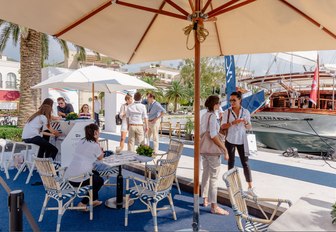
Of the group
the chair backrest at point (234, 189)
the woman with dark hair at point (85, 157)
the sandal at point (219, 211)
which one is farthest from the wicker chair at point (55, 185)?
the chair backrest at point (234, 189)

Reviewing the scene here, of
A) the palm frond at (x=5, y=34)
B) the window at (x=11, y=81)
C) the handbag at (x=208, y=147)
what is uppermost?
the window at (x=11, y=81)

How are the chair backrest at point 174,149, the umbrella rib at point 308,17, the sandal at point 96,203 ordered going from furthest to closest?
the chair backrest at point 174,149 → the sandal at point 96,203 → the umbrella rib at point 308,17

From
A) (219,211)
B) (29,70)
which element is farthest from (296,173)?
(29,70)

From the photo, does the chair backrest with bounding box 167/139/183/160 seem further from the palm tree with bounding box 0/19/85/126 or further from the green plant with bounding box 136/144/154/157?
the palm tree with bounding box 0/19/85/126

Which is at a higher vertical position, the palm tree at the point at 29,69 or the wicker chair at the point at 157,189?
the palm tree at the point at 29,69

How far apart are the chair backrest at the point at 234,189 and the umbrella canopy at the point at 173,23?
187cm

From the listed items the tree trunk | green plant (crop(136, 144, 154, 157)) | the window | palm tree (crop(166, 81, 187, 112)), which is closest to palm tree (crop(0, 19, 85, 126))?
the tree trunk

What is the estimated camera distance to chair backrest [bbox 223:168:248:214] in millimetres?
2685

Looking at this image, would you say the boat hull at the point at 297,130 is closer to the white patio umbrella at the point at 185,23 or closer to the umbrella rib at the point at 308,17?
the white patio umbrella at the point at 185,23

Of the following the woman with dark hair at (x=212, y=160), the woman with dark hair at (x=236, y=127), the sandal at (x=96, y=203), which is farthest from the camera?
the woman with dark hair at (x=236, y=127)

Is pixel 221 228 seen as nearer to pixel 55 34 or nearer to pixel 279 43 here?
pixel 279 43

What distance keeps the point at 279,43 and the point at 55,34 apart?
3.68 metres

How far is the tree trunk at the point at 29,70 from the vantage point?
37.4 ft

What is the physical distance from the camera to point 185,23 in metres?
4.66
